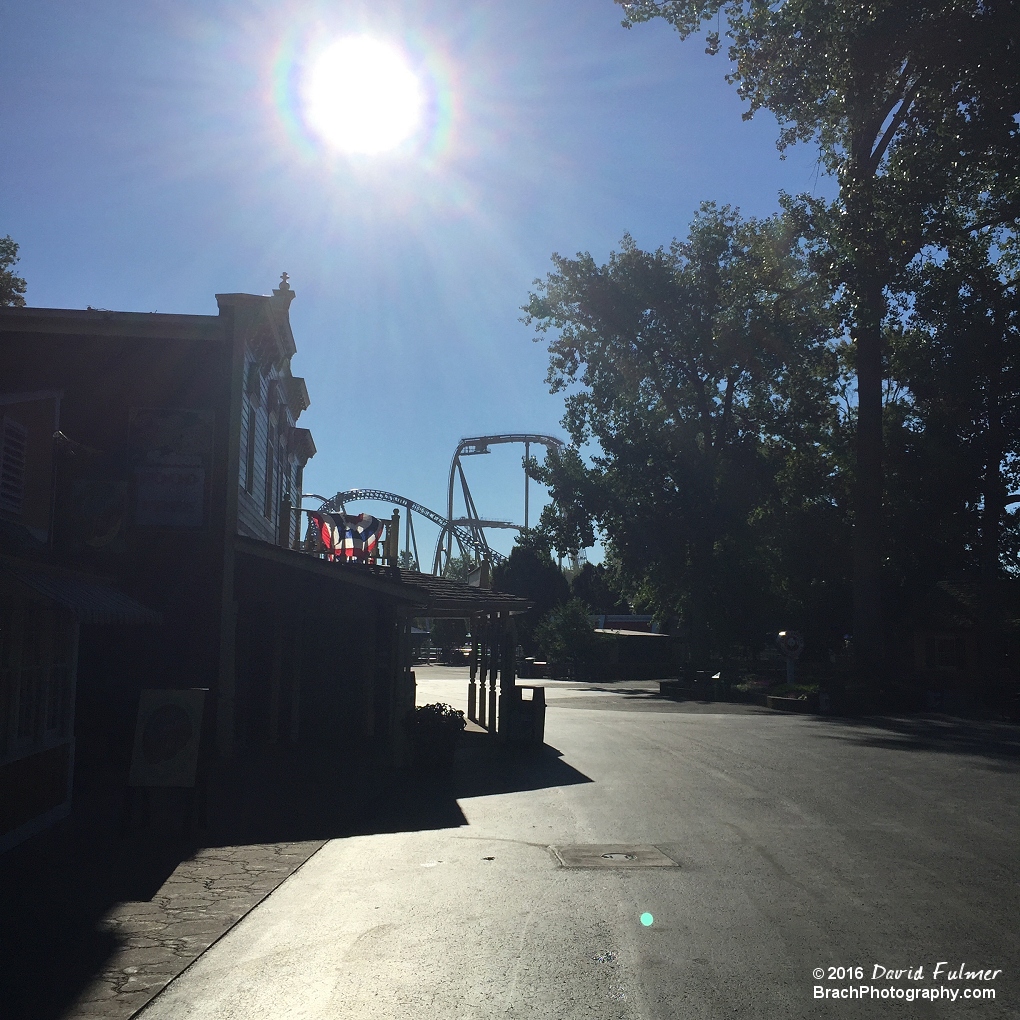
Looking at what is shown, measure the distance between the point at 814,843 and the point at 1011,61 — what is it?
628 inches

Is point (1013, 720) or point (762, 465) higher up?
point (762, 465)

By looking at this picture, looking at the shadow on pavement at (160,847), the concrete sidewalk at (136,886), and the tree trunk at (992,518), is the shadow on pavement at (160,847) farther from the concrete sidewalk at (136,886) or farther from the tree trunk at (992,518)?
the tree trunk at (992,518)

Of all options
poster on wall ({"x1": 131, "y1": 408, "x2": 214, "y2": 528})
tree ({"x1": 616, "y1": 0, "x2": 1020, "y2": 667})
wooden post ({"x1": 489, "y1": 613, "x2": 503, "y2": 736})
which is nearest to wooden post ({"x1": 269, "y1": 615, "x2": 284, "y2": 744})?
poster on wall ({"x1": 131, "y1": 408, "x2": 214, "y2": 528})

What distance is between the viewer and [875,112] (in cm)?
2730

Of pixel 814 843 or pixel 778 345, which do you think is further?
pixel 778 345

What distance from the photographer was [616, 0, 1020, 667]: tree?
19141 millimetres

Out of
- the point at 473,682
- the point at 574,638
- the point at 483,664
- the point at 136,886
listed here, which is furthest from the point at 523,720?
the point at 574,638

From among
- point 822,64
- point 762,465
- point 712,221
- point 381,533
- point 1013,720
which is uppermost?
point 712,221

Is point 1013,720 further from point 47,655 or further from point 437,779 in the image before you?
point 47,655

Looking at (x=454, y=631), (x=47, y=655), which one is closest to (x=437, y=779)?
(x=47, y=655)

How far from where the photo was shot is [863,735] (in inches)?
867

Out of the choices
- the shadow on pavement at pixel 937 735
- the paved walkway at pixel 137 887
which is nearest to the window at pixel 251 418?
the paved walkway at pixel 137 887

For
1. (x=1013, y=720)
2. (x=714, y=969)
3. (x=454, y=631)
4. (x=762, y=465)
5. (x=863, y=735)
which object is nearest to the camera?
(x=714, y=969)

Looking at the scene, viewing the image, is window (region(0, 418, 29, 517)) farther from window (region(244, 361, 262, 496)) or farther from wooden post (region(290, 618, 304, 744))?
wooden post (region(290, 618, 304, 744))
